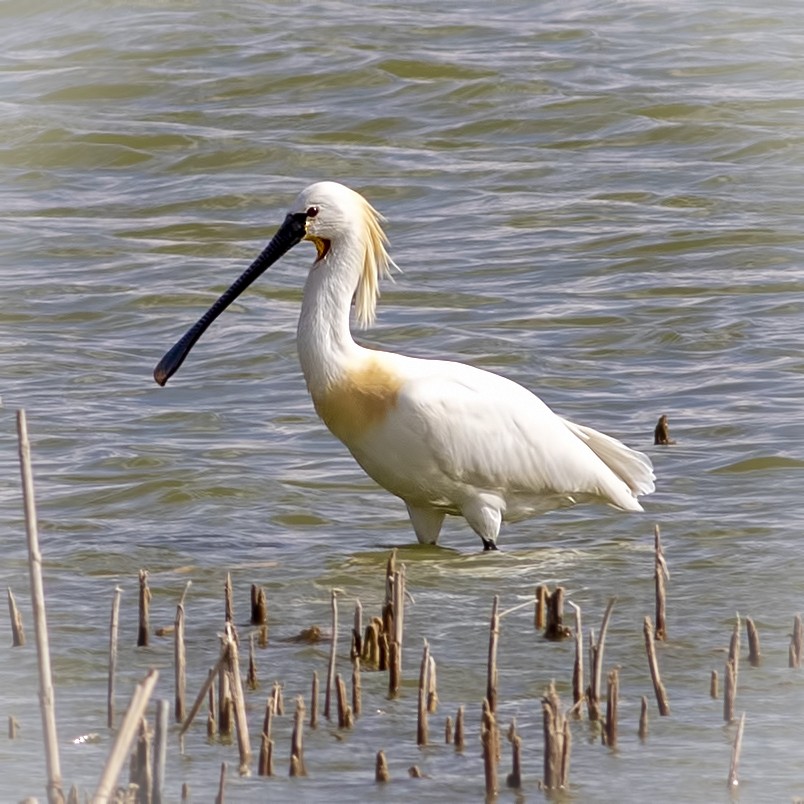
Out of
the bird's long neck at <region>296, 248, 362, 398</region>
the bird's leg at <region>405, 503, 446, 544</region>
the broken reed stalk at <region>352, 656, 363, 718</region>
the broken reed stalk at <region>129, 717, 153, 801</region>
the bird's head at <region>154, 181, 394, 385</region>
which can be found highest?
the bird's head at <region>154, 181, 394, 385</region>

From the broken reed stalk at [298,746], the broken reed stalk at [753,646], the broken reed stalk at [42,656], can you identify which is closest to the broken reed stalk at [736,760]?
the broken reed stalk at [753,646]

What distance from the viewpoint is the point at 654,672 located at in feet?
17.4

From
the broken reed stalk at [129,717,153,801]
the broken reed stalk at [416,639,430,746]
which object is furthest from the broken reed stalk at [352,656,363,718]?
the broken reed stalk at [129,717,153,801]

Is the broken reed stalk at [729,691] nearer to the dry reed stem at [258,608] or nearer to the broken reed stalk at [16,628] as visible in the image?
the dry reed stem at [258,608]

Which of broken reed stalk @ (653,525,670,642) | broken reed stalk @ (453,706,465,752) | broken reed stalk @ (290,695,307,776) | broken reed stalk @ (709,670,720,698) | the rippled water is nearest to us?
broken reed stalk @ (290,695,307,776)

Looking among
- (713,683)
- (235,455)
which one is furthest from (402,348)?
(713,683)

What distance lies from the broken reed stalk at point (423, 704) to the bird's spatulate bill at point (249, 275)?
143 inches

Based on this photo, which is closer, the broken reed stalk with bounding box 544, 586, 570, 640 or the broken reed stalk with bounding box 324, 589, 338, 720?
the broken reed stalk with bounding box 324, 589, 338, 720

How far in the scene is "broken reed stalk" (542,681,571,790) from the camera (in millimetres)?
4535

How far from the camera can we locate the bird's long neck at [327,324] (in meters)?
8.05

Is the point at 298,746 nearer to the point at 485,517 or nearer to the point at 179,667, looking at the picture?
the point at 179,667

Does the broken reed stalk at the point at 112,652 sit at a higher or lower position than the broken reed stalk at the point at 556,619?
higher

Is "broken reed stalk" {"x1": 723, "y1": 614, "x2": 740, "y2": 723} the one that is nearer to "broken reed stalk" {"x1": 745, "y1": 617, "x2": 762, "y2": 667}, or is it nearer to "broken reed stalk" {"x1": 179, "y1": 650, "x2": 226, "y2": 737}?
"broken reed stalk" {"x1": 745, "y1": 617, "x2": 762, "y2": 667}

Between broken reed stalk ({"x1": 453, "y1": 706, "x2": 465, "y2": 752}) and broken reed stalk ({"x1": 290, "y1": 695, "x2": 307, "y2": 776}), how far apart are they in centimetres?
41
